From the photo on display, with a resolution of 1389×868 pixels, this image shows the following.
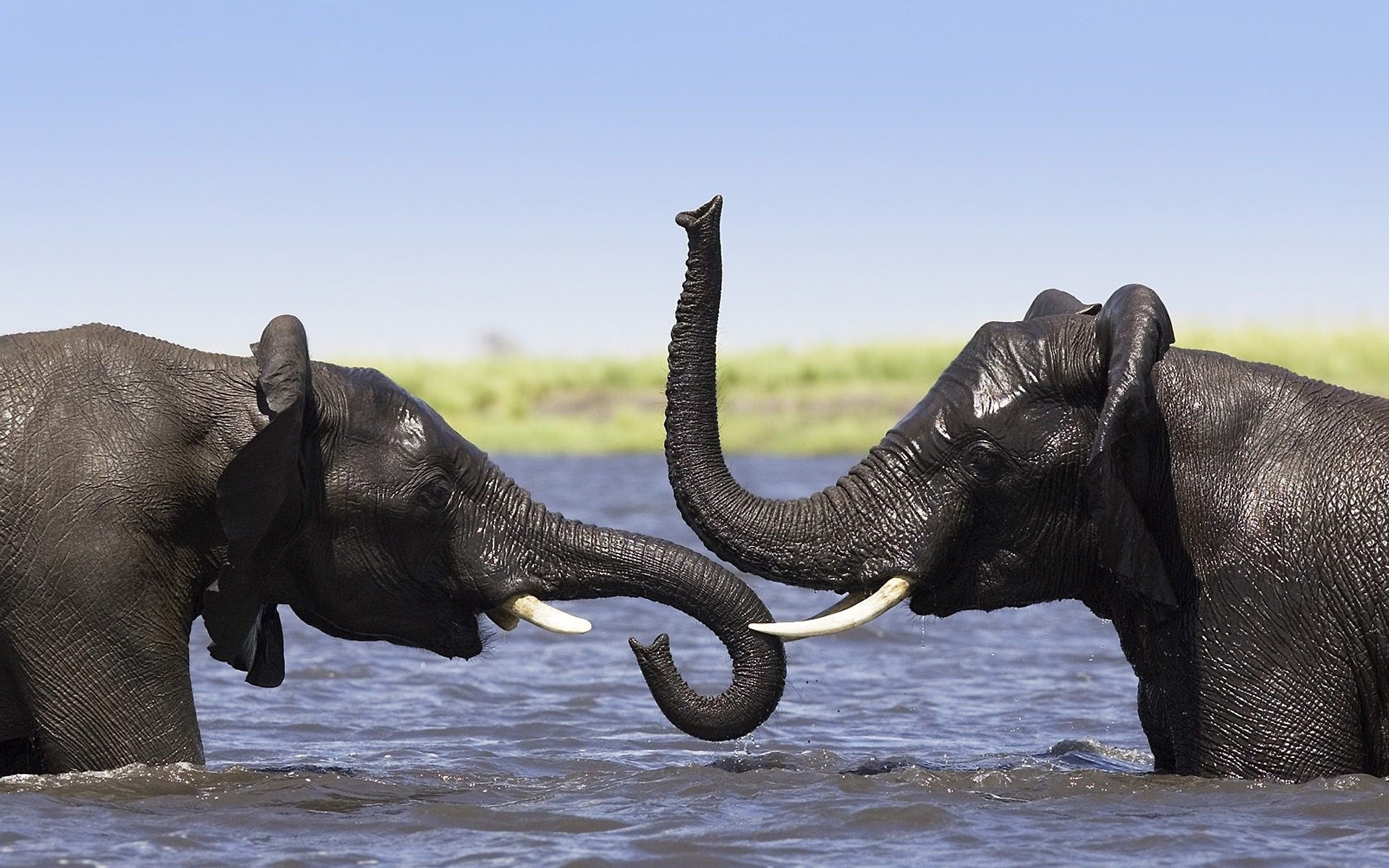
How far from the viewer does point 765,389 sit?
54.6 metres

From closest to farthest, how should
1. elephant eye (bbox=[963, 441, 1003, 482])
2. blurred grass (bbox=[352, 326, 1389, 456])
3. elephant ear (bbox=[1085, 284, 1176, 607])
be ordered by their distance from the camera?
1. elephant ear (bbox=[1085, 284, 1176, 607])
2. elephant eye (bbox=[963, 441, 1003, 482])
3. blurred grass (bbox=[352, 326, 1389, 456])

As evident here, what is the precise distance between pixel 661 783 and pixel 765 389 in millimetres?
45932

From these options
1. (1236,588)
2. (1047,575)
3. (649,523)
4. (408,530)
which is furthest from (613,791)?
(649,523)

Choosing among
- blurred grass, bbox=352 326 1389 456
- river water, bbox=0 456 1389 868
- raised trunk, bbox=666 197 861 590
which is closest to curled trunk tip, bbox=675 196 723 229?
raised trunk, bbox=666 197 861 590

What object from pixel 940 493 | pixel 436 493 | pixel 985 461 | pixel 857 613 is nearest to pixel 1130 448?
pixel 985 461

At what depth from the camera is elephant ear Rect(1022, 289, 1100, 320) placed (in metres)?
8.56

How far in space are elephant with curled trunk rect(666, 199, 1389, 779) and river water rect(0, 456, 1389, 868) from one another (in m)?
0.41

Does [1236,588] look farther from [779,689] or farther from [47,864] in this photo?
[47,864]

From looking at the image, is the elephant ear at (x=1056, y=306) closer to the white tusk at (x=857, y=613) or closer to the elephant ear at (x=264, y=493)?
the white tusk at (x=857, y=613)

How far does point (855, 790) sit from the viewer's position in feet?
27.8

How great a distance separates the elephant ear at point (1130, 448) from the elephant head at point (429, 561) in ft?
4.93

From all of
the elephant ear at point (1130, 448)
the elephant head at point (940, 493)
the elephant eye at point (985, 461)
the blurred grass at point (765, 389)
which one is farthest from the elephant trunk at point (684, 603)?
the blurred grass at point (765, 389)

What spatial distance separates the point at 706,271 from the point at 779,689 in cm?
175

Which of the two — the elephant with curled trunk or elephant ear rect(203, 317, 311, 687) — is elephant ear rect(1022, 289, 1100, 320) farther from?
elephant ear rect(203, 317, 311, 687)
